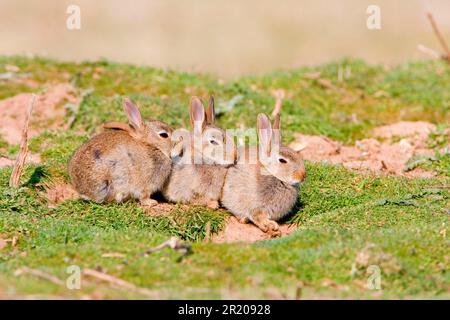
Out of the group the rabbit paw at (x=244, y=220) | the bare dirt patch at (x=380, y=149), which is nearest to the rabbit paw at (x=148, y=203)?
the rabbit paw at (x=244, y=220)

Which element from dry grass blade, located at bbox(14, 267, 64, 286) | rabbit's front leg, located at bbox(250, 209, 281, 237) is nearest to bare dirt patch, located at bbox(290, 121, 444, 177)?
rabbit's front leg, located at bbox(250, 209, 281, 237)

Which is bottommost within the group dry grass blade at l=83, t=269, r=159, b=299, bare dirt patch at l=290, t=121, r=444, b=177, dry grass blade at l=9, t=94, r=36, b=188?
dry grass blade at l=83, t=269, r=159, b=299

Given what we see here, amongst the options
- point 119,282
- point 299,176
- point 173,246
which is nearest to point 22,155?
point 173,246

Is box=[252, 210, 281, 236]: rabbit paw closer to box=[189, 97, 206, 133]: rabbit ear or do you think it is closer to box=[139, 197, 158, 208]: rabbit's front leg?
box=[139, 197, 158, 208]: rabbit's front leg

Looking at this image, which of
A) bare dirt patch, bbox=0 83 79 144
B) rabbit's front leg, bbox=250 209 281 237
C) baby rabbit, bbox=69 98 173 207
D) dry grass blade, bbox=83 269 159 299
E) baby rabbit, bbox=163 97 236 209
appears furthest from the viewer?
bare dirt patch, bbox=0 83 79 144

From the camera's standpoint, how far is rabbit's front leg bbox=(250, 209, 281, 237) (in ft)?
27.8

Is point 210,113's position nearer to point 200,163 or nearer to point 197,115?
point 197,115

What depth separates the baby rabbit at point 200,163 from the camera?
28.8 ft

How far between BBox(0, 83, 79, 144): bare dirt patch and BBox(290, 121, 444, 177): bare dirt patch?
3310mm
